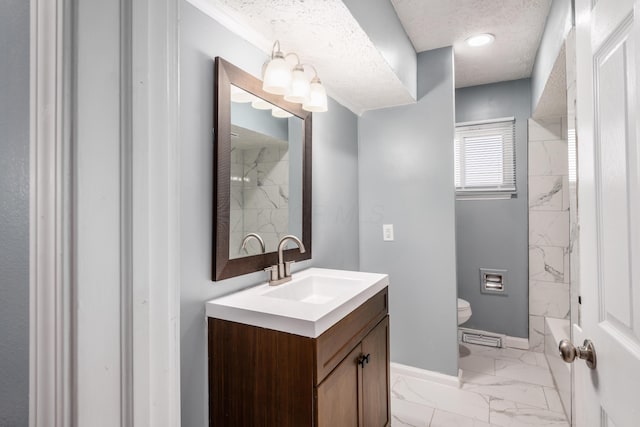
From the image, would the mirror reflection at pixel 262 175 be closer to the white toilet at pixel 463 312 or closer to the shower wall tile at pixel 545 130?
the white toilet at pixel 463 312

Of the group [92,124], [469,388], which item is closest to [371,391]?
[469,388]

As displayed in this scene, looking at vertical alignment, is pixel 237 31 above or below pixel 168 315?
above

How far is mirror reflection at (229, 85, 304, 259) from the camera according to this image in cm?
142

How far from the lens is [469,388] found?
7.42 ft

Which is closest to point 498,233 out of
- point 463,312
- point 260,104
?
point 463,312

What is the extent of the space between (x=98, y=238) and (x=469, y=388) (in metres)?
2.50

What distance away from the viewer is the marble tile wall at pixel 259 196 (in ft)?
4.65

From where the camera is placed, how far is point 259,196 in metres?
1.57

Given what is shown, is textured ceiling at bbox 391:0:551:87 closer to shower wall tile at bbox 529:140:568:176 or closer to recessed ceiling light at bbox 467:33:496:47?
recessed ceiling light at bbox 467:33:496:47

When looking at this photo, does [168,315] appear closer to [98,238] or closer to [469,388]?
[98,238]

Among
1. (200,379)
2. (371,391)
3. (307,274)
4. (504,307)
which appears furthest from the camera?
(504,307)

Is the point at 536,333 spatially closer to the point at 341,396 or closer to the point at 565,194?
the point at 565,194

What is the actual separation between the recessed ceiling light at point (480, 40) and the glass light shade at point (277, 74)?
1.55 m

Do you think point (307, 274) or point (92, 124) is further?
point (307, 274)
